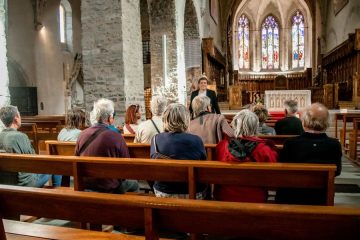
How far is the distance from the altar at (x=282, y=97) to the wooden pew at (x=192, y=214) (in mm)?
12226

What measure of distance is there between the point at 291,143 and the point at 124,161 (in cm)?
131

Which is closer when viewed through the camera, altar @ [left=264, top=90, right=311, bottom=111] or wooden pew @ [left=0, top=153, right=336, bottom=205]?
wooden pew @ [left=0, top=153, right=336, bottom=205]

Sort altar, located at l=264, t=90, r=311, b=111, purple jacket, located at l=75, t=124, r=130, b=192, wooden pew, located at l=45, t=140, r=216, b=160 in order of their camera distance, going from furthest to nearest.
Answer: altar, located at l=264, t=90, r=311, b=111 → wooden pew, located at l=45, t=140, r=216, b=160 → purple jacket, located at l=75, t=124, r=130, b=192

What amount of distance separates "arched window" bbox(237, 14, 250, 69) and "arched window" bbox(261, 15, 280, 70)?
1.30 metres

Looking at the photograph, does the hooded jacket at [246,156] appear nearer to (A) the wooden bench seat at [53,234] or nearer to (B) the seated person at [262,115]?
(A) the wooden bench seat at [53,234]

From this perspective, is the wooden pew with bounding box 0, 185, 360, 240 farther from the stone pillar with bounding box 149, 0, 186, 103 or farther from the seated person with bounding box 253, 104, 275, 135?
the stone pillar with bounding box 149, 0, 186, 103

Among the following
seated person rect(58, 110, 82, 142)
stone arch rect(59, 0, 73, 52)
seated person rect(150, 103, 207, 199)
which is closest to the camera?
seated person rect(150, 103, 207, 199)

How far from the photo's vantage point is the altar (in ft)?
43.1

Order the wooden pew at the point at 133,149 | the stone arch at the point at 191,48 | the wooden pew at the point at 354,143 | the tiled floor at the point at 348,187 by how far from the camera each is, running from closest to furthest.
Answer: the wooden pew at the point at 133,149
the tiled floor at the point at 348,187
the wooden pew at the point at 354,143
the stone arch at the point at 191,48

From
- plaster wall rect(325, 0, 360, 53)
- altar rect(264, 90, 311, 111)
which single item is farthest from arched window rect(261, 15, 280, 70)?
altar rect(264, 90, 311, 111)

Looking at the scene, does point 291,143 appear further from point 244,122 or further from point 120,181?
point 120,181

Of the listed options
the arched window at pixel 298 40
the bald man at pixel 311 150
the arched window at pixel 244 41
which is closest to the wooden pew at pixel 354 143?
the bald man at pixel 311 150

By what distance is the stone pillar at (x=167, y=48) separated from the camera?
1111cm

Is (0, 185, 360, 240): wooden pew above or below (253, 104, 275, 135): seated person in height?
below
